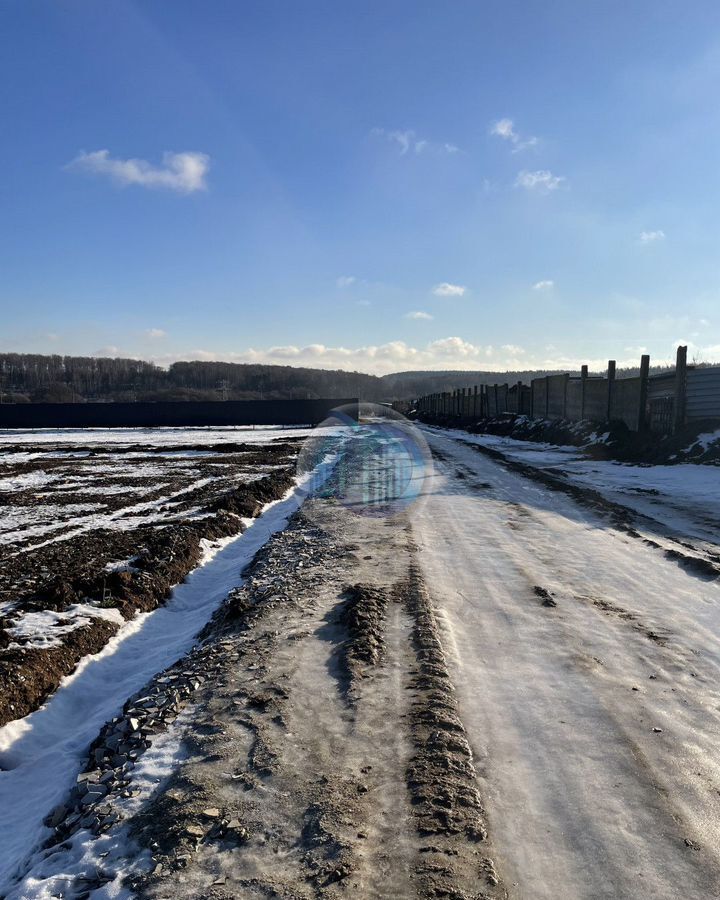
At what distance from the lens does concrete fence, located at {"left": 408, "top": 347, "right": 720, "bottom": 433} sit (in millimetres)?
19672

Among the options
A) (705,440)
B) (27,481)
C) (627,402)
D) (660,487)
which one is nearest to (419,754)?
(660,487)

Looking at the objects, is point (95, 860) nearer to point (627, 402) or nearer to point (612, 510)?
point (612, 510)

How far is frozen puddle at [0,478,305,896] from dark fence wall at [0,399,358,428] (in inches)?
2408

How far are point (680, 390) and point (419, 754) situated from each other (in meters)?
19.6

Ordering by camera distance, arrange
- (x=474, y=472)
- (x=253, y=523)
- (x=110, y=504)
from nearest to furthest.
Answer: (x=253, y=523), (x=110, y=504), (x=474, y=472)

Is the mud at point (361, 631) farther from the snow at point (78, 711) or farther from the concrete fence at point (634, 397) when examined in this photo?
the concrete fence at point (634, 397)

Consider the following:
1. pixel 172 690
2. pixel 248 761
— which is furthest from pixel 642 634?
pixel 172 690

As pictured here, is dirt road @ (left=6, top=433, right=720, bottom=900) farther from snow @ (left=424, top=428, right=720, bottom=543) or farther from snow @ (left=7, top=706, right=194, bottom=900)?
snow @ (left=424, top=428, right=720, bottom=543)

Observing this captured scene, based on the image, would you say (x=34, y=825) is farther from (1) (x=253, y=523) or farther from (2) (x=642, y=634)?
(1) (x=253, y=523)

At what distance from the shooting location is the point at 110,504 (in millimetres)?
15375

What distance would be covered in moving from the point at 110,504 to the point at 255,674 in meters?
11.7

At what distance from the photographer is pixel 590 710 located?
433cm
